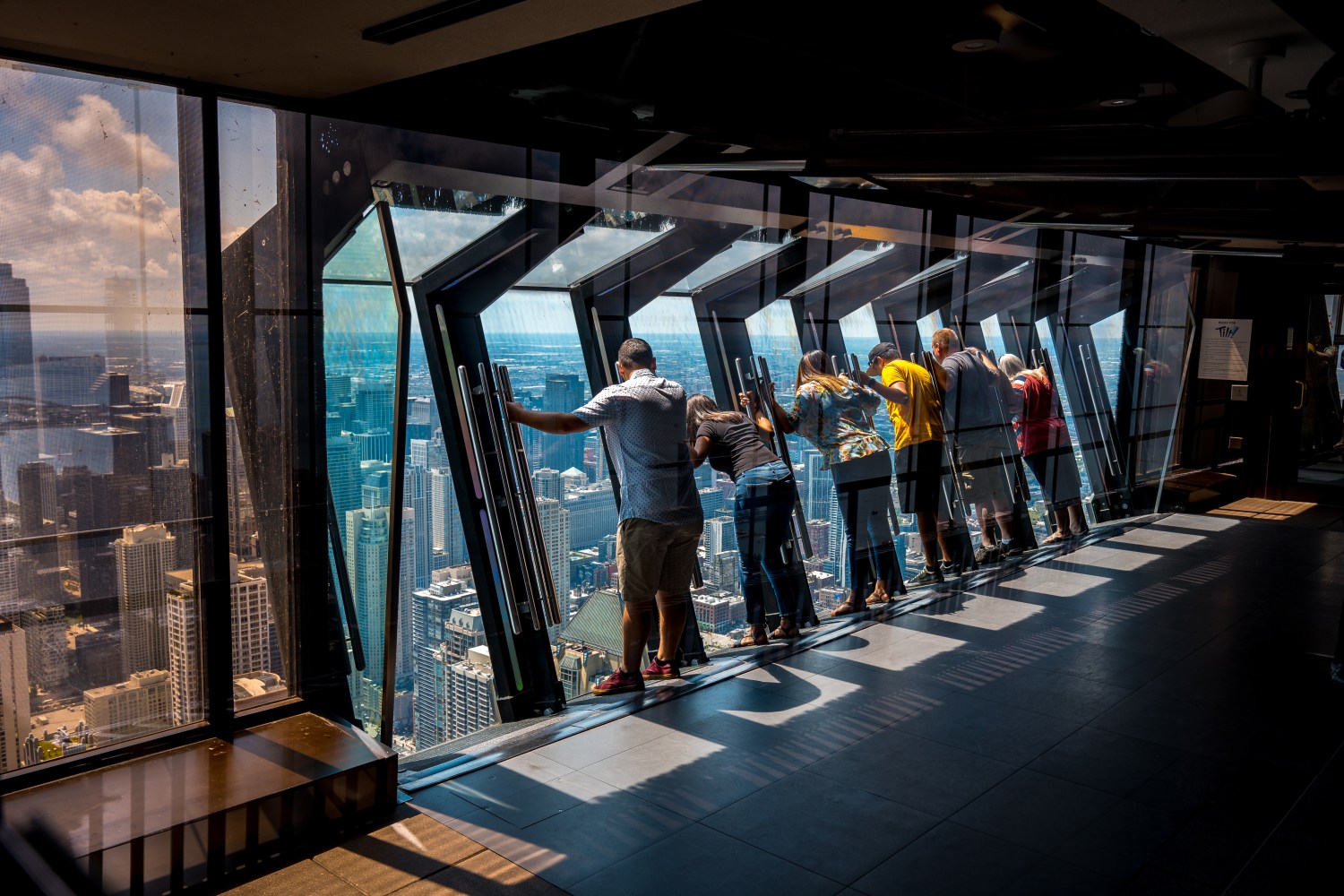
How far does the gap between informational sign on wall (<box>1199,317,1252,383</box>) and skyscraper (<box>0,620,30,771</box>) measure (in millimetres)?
11159

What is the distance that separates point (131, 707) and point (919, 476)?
546 cm

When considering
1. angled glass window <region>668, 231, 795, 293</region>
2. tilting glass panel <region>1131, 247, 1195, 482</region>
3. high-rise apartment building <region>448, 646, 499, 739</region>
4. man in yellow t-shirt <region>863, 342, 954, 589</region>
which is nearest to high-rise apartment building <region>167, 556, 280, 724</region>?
high-rise apartment building <region>448, 646, 499, 739</region>

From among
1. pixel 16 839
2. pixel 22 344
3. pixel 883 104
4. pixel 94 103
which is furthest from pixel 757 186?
pixel 16 839

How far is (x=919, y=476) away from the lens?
7.31 m

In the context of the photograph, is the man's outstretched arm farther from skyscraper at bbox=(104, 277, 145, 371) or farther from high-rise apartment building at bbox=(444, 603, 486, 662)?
skyscraper at bbox=(104, 277, 145, 371)

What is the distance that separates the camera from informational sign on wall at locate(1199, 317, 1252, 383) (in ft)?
34.8

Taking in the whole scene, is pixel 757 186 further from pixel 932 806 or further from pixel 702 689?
pixel 932 806

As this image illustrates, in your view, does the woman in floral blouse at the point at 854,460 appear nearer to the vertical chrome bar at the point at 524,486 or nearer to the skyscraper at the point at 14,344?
the vertical chrome bar at the point at 524,486

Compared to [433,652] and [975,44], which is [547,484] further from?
[975,44]

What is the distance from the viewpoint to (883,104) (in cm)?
518

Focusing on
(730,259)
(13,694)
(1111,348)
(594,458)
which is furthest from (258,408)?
(1111,348)

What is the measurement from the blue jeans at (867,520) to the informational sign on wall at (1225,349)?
5867 mm

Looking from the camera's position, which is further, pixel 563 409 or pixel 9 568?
pixel 563 409

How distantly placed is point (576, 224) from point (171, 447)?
2151 mm
